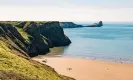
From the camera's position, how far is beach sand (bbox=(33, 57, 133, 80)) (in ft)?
204

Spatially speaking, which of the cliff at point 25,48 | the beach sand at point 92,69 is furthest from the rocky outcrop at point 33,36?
the beach sand at point 92,69

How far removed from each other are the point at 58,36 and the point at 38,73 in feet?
315

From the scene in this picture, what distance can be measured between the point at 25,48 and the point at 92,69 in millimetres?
21809

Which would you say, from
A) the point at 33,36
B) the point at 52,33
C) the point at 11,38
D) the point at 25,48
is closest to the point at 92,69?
the point at 25,48

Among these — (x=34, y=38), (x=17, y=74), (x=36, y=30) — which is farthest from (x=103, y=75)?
(x=36, y=30)

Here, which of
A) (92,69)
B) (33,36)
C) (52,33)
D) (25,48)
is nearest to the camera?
(92,69)

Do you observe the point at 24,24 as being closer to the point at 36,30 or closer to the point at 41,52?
the point at 36,30

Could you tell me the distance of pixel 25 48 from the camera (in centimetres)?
8138

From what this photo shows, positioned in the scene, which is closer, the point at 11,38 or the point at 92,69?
the point at 92,69

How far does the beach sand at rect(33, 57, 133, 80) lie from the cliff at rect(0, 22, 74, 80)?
967cm

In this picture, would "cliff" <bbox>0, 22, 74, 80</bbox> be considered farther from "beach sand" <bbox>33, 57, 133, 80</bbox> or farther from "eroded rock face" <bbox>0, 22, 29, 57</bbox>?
"beach sand" <bbox>33, 57, 133, 80</bbox>

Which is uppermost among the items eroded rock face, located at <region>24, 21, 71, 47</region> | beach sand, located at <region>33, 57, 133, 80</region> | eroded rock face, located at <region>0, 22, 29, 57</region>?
eroded rock face, located at <region>0, 22, 29, 57</region>

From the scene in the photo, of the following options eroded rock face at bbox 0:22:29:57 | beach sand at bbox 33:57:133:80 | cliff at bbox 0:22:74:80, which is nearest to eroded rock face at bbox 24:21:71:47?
cliff at bbox 0:22:74:80

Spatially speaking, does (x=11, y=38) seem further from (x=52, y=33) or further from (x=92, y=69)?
(x=52, y=33)
